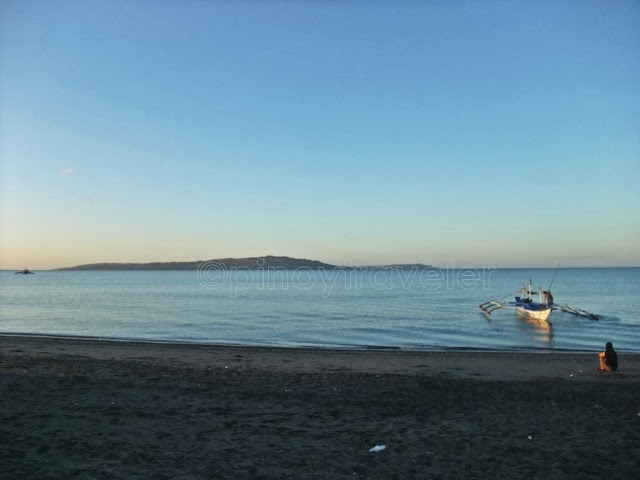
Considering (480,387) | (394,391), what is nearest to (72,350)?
(394,391)

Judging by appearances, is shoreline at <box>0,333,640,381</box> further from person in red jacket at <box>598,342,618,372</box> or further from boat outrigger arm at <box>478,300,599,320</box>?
boat outrigger arm at <box>478,300,599,320</box>

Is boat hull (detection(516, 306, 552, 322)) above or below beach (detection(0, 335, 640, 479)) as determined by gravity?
below

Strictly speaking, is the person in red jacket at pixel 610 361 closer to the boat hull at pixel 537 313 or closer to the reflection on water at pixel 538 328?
the reflection on water at pixel 538 328

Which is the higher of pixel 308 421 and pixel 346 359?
pixel 308 421

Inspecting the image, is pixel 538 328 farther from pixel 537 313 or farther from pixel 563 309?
pixel 563 309

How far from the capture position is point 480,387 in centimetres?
1134

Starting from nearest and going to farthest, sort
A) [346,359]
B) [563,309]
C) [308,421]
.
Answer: [308,421]
[346,359]
[563,309]

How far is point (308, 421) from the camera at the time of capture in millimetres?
8203

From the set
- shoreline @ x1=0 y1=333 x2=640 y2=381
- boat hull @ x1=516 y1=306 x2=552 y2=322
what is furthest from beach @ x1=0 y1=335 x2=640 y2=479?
boat hull @ x1=516 y1=306 x2=552 y2=322

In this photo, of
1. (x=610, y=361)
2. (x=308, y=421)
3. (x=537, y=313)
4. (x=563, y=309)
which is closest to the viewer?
(x=308, y=421)

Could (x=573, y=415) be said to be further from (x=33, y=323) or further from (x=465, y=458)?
(x=33, y=323)

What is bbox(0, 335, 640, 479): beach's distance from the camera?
20.1 ft

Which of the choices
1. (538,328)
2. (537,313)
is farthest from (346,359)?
(537,313)

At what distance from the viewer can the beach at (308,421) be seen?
20.1ft
